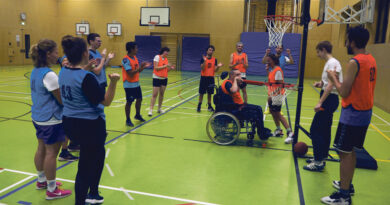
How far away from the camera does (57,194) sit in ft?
10.5

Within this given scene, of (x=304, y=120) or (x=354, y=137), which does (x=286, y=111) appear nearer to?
(x=304, y=120)

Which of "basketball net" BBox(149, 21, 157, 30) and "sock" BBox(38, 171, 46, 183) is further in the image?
"basketball net" BBox(149, 21, 157, 30)

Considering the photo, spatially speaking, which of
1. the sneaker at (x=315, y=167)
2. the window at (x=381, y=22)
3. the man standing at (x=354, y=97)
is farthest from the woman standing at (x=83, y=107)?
the window at (x=381, y=22)

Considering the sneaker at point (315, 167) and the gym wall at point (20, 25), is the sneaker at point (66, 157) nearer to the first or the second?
the sneaker at point (315, 167)

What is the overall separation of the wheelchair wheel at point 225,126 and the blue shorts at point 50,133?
2552mm

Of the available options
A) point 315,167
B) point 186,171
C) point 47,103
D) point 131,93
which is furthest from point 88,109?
point 131,93

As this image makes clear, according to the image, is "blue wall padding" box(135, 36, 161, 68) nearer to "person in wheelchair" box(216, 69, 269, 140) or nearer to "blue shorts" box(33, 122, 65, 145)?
"person in wheelchair" box(216, 69, 269, 140)

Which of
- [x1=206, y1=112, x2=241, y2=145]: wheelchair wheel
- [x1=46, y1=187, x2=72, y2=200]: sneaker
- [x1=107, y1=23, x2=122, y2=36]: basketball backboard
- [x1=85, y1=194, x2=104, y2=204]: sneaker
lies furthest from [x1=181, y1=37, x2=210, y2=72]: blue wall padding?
[x1=85, y1=194, x2=104, y2=204]: sneaker

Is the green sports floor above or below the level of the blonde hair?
below

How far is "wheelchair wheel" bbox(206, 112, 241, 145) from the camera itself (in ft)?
16.3

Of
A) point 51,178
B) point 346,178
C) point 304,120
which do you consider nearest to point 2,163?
point 51,178

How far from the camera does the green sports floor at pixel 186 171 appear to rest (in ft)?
11.0

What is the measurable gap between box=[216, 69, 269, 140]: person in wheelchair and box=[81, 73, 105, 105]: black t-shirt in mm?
2911

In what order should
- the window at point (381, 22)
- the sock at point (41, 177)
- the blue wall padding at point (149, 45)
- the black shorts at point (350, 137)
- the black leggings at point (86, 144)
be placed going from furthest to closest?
1. the blue wall padding at point (149, 45)
2. the window at point (381, 22)
3. the sock at point (41, 177)
4. the black shorts at point (350, 137)
5. the black leggings at point (86, 144)
